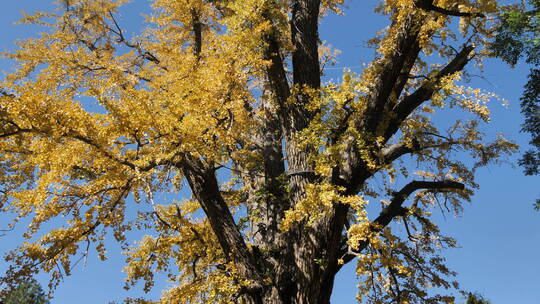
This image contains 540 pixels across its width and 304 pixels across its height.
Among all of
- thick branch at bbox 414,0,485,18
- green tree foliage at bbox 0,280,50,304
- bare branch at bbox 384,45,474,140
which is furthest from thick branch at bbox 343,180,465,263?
green tree foliage at bbox 0,280,50,304

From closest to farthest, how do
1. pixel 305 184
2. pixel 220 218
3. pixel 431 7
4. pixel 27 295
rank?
pixel 431 7, pixel 220 218, pixel 305 184, pixel 27 295

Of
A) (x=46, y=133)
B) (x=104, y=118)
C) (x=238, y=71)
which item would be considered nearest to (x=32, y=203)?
(x=46, y=133)

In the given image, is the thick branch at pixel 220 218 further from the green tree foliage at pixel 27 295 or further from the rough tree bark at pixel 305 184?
the green tree foliage at pixel 27 295

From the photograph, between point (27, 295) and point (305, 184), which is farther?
point (27, 295)

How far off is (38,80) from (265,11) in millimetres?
4739

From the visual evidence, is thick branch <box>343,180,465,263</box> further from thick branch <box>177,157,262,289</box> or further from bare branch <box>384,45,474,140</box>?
thick branch <box>177,157,262,289</box>

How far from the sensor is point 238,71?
→ 6.73 metres

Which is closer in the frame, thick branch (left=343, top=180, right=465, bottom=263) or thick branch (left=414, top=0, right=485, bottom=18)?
thick branch (left=414, top=0, right=485, bottom=18)

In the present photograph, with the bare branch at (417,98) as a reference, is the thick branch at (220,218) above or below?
below

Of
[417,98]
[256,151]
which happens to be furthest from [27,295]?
[417,98]

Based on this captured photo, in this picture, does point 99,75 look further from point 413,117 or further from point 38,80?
point 413,117

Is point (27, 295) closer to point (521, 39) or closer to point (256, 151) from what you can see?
point (256, 151)

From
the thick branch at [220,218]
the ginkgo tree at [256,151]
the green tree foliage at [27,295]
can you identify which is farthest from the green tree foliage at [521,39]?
the green tree foliage at [27,295]

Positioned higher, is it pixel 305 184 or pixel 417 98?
pixel 417 98
